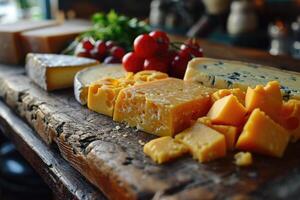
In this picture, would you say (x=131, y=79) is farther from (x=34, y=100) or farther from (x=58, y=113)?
(x=34, y=100)

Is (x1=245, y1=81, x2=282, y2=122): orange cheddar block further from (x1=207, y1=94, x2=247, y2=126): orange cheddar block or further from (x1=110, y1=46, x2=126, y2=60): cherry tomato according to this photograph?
(x1=110, y1=46, x2=126, y2=60): cherry tomato

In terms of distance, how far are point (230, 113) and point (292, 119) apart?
160 millimetres

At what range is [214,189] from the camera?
2.46 feet

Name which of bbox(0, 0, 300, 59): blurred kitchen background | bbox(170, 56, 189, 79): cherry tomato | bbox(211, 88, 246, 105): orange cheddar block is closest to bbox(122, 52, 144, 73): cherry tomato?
bbox(170, 56, 189, 79): cherry tomato

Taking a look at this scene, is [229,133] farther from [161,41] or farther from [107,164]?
[161,41]

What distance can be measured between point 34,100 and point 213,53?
3.67ft

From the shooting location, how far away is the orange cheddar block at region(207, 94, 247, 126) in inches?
36.2

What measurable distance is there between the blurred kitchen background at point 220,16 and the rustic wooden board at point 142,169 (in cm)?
255

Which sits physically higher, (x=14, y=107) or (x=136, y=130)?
(x=136, y=130)

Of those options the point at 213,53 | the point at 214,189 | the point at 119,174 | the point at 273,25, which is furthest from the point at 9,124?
the point at 273,25

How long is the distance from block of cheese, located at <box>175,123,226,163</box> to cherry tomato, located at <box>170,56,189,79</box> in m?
0.57

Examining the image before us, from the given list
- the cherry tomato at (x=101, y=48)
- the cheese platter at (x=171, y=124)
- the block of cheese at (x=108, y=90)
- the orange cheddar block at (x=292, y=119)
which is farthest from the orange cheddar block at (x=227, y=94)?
the cherry tomato at (x=101, y=48)

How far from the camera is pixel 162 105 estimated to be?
38.3 inches

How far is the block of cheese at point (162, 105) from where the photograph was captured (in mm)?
969
